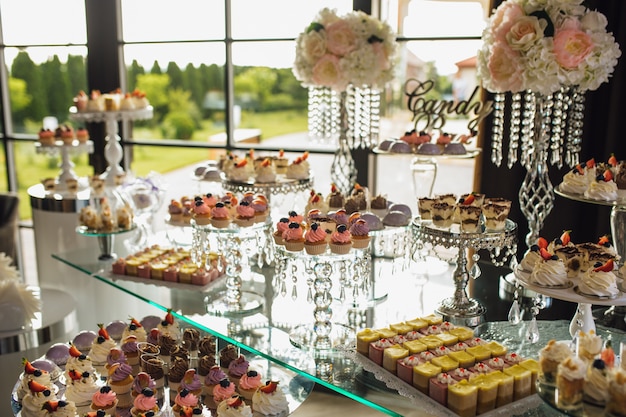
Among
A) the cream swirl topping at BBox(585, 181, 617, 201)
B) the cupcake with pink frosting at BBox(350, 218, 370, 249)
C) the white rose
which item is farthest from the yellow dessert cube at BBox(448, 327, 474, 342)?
the white rose

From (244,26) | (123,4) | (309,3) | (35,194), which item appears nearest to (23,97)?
(123,4)

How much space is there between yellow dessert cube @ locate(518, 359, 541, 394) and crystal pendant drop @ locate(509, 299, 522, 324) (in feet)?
1.44

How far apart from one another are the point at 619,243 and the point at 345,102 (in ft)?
4.08

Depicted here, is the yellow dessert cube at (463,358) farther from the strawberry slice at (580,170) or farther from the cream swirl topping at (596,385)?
the strawberry slice at (580,170)

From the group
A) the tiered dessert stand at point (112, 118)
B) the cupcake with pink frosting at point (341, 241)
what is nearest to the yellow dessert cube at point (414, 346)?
the cupcake with pink frosting at point (341, 241)

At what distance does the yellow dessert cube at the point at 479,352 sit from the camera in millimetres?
1772

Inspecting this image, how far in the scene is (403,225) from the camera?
8.05 feet

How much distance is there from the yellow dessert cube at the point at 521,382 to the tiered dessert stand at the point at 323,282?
1.85 feet

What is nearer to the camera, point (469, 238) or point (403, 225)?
point (469, 238)

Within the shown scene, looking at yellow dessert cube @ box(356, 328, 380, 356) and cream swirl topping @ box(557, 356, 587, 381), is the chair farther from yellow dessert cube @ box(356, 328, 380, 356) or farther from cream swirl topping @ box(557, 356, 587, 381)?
cream swirl topping @ box(557, 356, 587, 381)

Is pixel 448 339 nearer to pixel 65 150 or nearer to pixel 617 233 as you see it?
pixel 617 233

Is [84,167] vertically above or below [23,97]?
below

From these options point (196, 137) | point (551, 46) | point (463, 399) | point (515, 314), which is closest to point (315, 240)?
point (463, 399)

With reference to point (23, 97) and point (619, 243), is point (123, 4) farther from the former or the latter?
point (619, 243)
